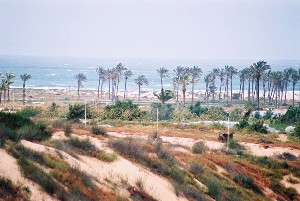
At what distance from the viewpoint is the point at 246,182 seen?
2447 centimetres

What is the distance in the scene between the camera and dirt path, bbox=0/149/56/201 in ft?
40.2

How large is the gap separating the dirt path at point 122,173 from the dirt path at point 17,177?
9.86ft

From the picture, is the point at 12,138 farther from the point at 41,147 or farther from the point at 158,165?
the point at 158,165

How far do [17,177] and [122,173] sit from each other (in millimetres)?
6242

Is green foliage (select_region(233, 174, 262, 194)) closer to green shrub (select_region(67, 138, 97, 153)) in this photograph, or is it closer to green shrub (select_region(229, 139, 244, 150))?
green shrub (select_region(67, 138, 97, 153))

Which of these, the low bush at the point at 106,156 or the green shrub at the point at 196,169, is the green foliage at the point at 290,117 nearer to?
the green shrub at the point at 196,169

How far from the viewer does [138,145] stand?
2247 centimetres

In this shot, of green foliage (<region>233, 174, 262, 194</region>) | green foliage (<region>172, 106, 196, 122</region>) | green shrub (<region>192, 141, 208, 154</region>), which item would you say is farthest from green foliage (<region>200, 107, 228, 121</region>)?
green foliage (<region>233, 174, 262, 194</region>)

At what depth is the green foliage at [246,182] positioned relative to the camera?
24.2 meters

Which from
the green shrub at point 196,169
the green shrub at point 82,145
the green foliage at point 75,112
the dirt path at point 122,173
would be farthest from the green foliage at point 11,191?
the green foliage at point 75,112

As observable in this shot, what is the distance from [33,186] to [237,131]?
4450 cm

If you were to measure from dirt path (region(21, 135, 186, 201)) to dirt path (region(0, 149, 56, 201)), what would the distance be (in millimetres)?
3004

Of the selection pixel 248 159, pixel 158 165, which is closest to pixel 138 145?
pixel 158 165

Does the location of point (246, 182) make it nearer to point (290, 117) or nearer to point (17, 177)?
point (17, 177)
